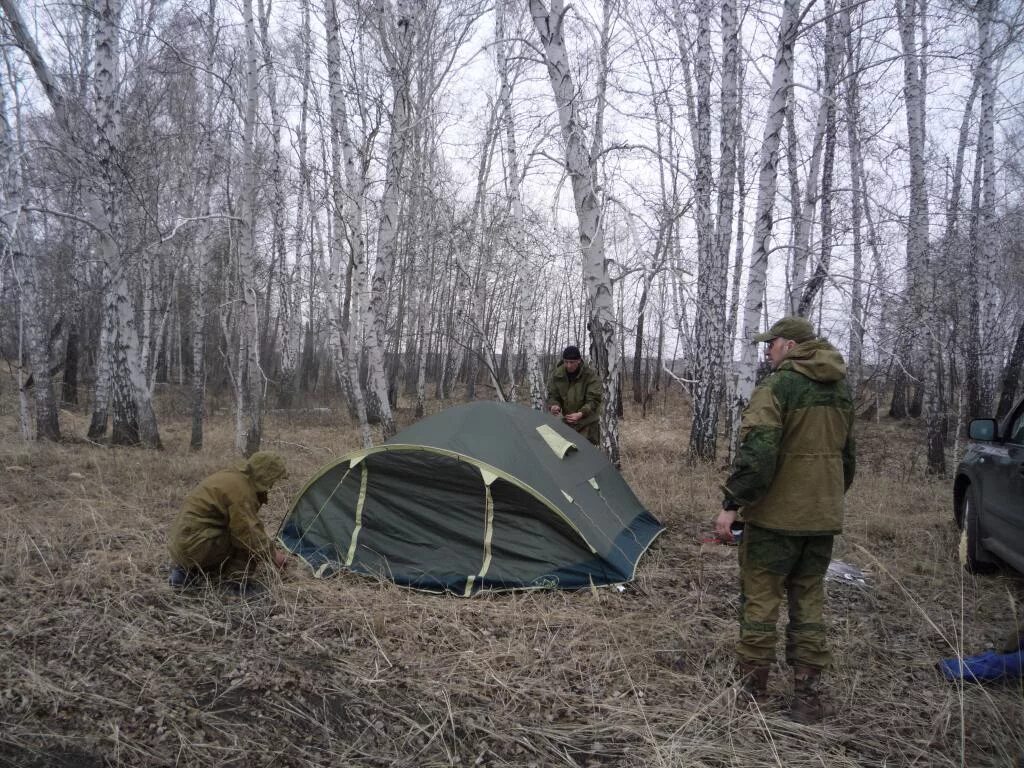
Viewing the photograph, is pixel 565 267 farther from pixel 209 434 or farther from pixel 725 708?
pixel 725 708

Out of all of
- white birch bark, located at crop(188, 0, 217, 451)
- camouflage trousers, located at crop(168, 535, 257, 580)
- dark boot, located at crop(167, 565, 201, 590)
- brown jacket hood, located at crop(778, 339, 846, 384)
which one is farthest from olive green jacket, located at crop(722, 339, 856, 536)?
white birch bark, located at crop(188, 0, 217, 451)

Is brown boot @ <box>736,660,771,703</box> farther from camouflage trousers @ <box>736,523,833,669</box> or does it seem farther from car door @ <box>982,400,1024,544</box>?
car door @ <box>982,400,1024,544</box>

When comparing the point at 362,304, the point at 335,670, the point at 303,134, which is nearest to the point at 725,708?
the point at 335,670

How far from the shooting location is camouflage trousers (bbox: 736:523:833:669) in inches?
120

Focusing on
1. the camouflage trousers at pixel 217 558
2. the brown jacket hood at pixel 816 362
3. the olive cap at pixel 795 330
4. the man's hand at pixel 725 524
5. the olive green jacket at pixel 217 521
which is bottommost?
the camouflage trousers at pixel 217 558

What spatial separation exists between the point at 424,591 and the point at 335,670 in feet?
3.80

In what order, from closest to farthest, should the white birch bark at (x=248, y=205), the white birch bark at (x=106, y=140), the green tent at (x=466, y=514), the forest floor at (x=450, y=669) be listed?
the forest floor at (x=450, y=669) → the green tent at (x=466, y=514) → the white birch bark at (x=106, y=140) → the white birch bark at (x=248, y=205)

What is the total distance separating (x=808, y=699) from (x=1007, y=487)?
9.21ft

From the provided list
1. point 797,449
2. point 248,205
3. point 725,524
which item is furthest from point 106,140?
point 797,449

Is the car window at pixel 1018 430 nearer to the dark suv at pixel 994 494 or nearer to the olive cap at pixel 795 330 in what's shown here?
the dark suv at pixel 994 494

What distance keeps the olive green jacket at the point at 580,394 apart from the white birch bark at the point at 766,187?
260 centimetres

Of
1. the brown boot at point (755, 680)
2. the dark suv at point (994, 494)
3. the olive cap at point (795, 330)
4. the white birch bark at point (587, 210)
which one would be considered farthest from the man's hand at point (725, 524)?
the white birch bark at point (587, 210)

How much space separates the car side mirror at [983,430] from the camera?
4812mm

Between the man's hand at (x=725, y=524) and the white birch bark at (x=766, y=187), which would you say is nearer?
the man's hand at (x=725, y=524)
